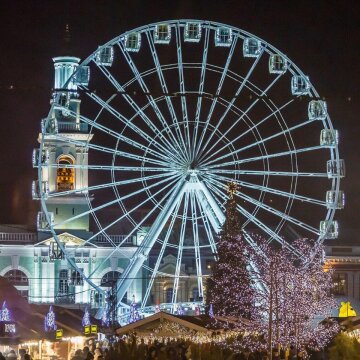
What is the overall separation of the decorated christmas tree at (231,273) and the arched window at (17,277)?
27.2m

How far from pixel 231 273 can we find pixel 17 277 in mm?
30235

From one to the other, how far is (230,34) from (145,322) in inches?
585

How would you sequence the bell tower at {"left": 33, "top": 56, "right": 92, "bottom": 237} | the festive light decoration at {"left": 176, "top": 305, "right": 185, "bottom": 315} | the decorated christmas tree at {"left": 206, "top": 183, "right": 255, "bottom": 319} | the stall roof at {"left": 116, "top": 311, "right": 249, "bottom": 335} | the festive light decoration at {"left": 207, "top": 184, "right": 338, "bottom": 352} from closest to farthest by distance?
the festive light decoration at {"left": 207, "top": 184, "right": 338, "bottom": 352}
the stall roof at {"left": 116, "top": 311, "right": 249, "bottom": 335}
the decorated christmas tree at {"left": 206, "top": 183, "right": 255, "bottom": 319}
the festive light decoration at {"left": 176, "top": 305, "right": 185, "bottom": 315}
the bell tower at {"left": 33, "top": 56, "right": 92, "bottom": 237}

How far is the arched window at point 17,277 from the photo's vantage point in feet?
289

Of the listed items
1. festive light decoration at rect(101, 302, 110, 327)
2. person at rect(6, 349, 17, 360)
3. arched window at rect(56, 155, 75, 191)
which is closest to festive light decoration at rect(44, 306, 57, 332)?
festive light decoration at rect(101, 302, 110, 327)

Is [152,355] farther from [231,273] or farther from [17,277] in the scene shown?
[17,277]

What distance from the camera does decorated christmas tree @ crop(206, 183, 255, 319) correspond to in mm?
58531

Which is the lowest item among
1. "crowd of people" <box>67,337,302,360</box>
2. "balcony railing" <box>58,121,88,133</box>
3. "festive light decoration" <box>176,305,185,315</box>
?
"festive light decoration" <box>176,305,185,315</box>

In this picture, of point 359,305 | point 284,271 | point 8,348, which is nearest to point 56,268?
point 359,305

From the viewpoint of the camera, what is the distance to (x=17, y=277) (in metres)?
88.6

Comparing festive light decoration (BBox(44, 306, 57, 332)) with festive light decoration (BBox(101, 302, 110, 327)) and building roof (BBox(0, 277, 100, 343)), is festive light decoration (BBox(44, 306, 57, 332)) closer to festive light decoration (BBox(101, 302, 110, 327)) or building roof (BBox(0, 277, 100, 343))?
building roof (BBox(0, 277, 100, 343))

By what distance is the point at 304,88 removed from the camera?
63781 mm

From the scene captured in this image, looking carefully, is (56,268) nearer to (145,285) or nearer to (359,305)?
(145,285)

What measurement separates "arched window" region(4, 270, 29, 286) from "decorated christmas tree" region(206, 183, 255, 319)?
27.2 m
